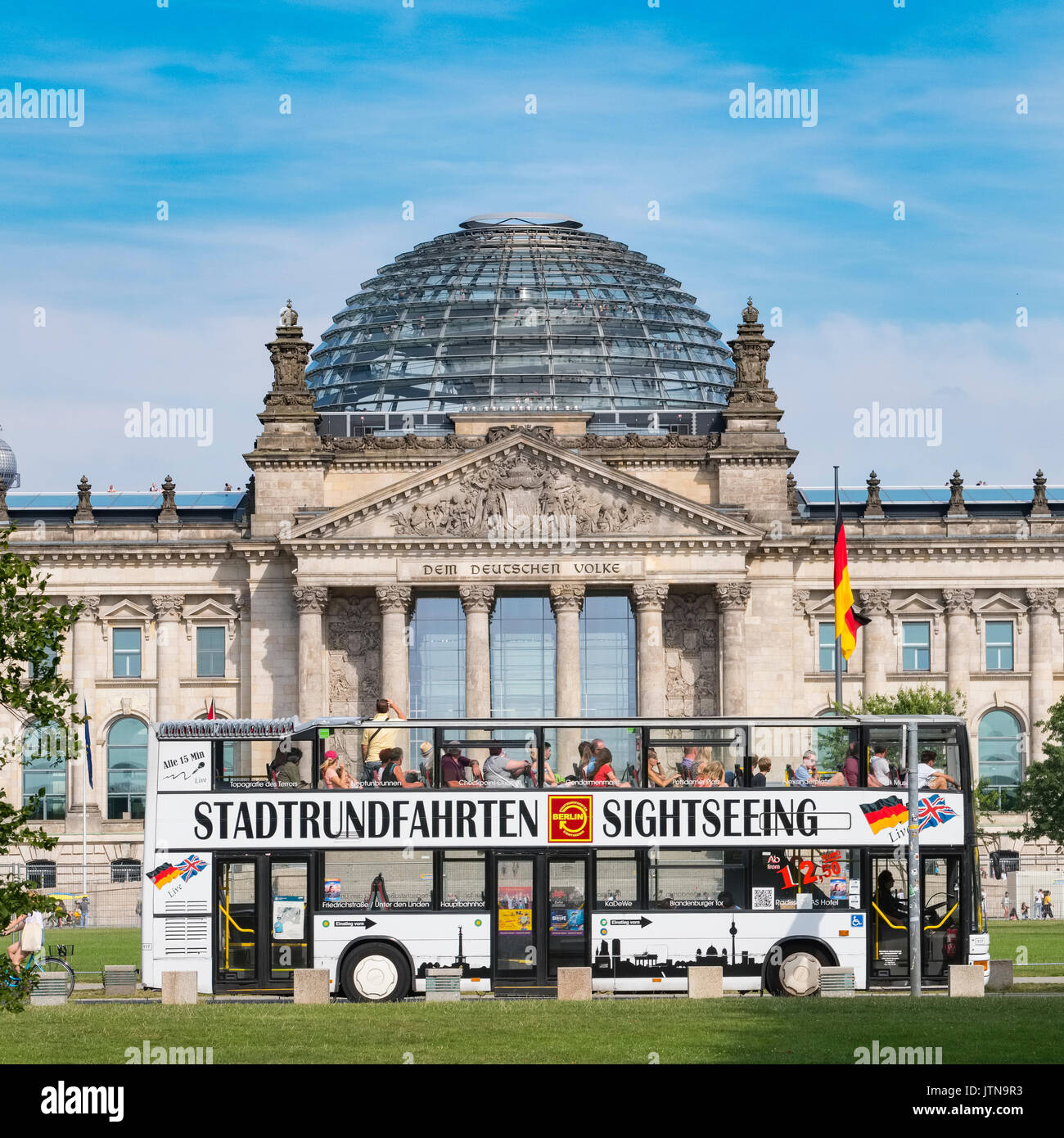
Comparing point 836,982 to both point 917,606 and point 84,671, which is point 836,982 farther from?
point 84,671

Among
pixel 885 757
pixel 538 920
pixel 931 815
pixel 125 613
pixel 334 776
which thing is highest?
pixel 125 613

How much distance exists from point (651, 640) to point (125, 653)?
2383 cm

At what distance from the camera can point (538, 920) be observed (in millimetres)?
46406

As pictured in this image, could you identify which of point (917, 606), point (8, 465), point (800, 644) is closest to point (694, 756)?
Result: point (800, 644)

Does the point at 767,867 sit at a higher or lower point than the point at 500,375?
lower

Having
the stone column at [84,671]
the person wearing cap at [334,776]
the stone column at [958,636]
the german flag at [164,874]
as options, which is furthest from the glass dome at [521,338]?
the german flag at [164,874]

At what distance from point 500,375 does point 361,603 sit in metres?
17.3

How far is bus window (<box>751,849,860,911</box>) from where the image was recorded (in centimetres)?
4650

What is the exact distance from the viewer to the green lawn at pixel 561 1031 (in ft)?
110

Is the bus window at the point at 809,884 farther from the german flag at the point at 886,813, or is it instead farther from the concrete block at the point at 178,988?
the concrete block at the point at 178,988

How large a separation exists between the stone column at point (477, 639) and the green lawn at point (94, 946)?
72.6 ft

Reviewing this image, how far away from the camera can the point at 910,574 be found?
108 metres
